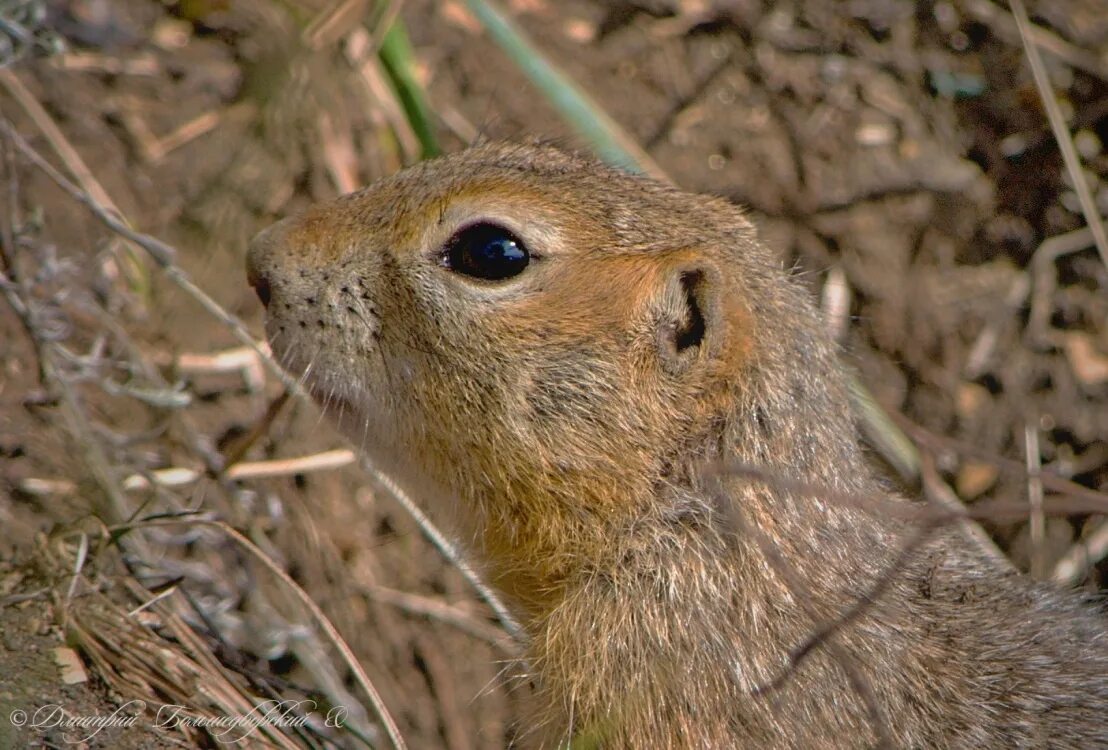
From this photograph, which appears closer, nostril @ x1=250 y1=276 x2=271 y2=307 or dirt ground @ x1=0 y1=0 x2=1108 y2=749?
nostril @ x1=250 y1=276 x2=271 y2=307

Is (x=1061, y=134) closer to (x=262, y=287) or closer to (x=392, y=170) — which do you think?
(x=392, y=170)

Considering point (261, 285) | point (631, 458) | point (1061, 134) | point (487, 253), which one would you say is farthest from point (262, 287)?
point (1061, 134)

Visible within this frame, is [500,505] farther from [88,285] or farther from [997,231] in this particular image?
[997,231]

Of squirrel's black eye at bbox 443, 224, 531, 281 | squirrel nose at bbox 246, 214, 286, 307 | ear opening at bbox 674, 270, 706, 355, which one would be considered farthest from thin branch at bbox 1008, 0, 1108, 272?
squirrel nose at bbox 246, 214, 286, 307

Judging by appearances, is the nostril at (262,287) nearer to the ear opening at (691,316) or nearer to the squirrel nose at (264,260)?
the squirrel nose at (264,260)

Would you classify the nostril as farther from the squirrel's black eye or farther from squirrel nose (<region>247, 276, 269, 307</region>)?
the squirrel's black eye
